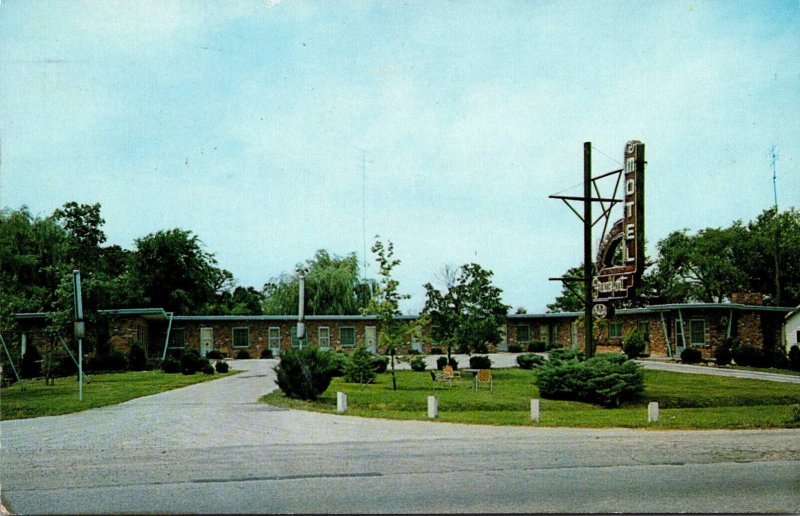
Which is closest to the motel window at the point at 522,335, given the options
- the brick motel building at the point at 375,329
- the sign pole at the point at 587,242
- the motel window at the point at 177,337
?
the brick motel building at the point at 375,329

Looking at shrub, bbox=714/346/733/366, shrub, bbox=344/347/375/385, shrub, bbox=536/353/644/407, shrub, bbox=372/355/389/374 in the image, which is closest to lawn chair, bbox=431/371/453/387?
shrub, bbox=344/347/375/385

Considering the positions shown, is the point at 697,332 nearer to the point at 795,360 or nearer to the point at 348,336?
the point at 795,360

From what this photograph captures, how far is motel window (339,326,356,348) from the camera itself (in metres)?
46.8

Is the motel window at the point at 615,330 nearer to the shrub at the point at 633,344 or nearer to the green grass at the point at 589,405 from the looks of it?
the shrub at the point at 633,344

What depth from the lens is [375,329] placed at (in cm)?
4700

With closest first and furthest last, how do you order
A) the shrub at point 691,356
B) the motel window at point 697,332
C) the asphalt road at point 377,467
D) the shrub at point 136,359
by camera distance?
the asphalt road at point 377,467, the shrub at point 691,356, the shrub at point 136,359, the motel window at point 697,332

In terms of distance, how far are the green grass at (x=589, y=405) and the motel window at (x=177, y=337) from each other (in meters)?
23.1

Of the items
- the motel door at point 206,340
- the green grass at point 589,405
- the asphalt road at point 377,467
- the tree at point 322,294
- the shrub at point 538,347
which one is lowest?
the green grass at point 589,405

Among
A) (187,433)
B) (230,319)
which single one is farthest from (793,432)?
(230,319)

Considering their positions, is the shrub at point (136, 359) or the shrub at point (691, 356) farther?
the shrub at point (136, 359)

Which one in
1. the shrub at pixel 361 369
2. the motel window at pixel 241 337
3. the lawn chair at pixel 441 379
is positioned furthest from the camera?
the motel window at pixel 241 337

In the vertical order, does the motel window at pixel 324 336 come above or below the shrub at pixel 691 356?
above

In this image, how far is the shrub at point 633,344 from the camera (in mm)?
39125

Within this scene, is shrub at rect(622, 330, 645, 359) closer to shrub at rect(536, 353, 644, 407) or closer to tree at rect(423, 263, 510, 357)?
tree at rect(423, 263, 510, 357)
